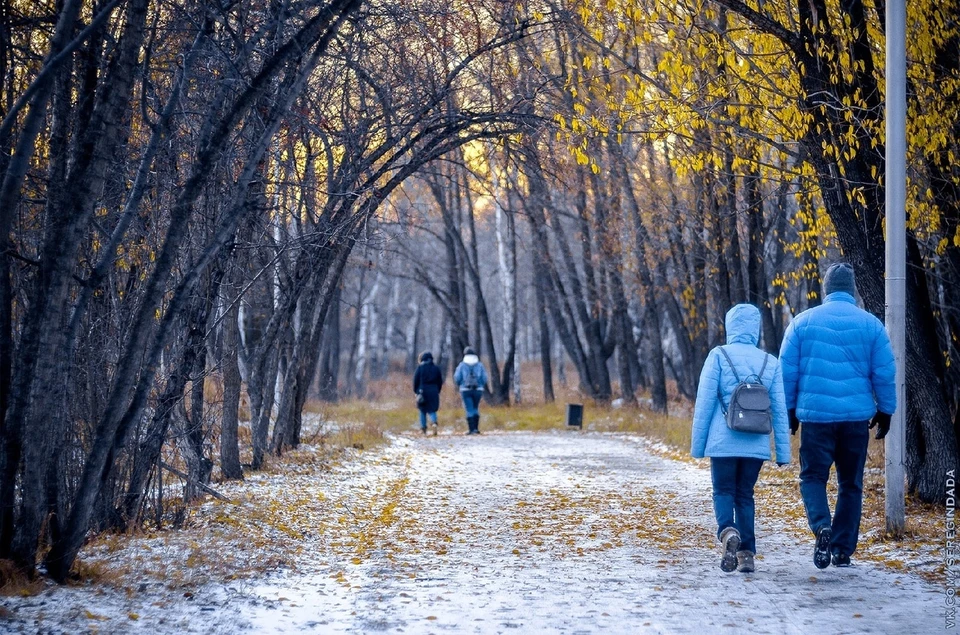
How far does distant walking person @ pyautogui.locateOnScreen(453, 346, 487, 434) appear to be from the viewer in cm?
2623

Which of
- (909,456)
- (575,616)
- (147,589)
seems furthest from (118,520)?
(909,456)

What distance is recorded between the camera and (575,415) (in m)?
27.3

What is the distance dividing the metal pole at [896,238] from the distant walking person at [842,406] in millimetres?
1009

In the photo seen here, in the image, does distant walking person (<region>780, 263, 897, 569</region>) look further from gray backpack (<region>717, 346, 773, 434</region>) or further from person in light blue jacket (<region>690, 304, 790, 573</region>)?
gray backpack (<region>717, 346, 773, 434</region>)

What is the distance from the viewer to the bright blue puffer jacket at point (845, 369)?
25.3ft

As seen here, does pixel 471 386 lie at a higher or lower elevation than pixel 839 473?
higher

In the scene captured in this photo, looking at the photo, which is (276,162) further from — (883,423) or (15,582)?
(883,423)

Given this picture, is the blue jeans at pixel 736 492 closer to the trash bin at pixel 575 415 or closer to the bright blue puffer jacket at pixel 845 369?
the bright blue puffer jacket at pixel 845 369

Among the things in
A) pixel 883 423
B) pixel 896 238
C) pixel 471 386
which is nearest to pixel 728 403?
pixel 883 423

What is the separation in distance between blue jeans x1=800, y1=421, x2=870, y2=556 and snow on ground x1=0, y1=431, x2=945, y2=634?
34 cm

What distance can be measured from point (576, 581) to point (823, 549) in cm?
175

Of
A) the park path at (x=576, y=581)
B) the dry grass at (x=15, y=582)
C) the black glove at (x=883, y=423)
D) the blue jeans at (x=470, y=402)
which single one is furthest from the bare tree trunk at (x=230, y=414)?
the blue jeans at (x=470, y=402)

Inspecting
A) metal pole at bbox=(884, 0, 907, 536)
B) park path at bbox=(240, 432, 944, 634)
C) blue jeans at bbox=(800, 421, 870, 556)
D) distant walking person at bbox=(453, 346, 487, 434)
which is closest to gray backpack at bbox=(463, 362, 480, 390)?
distant walking person at bbox=(453, 346, 487, 434)

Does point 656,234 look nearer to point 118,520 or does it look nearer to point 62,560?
point 118,520
